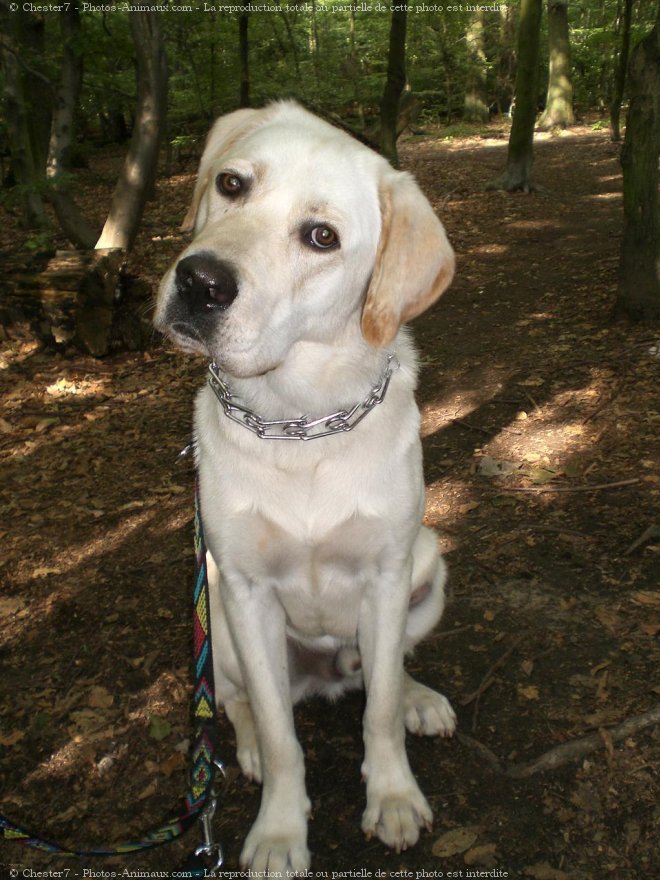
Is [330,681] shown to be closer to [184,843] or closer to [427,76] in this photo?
[184,843]

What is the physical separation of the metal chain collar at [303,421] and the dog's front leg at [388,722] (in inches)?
21.8

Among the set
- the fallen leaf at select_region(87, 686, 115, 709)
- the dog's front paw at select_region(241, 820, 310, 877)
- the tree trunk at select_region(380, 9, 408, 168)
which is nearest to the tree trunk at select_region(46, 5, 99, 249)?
the tree trunk at select_region(380, 9, 408, 168)

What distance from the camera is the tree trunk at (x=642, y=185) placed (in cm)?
597

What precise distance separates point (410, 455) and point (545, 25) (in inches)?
1166

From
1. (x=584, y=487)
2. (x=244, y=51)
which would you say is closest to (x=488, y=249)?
(x=584, y=487)

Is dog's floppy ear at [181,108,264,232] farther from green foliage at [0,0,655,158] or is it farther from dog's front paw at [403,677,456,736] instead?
green foliage at [0,0,655,158]

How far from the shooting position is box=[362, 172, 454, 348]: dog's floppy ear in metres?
2.47

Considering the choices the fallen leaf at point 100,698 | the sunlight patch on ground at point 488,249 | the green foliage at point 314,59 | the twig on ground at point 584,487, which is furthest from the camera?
the green foliage at point 314,59

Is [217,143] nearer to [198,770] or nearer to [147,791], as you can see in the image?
[198,770]

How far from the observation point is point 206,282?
2.11 metres

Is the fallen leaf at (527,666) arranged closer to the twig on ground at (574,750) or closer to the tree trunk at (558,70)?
the twig on ground at (574,750)

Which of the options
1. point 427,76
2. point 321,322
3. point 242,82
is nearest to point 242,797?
→ point 321,322

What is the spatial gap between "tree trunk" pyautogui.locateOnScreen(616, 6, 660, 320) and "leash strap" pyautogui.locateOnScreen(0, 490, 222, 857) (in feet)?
17.1

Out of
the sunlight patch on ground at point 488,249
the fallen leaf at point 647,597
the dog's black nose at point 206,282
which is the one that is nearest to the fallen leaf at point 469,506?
the fallen leaf at point 647,597
